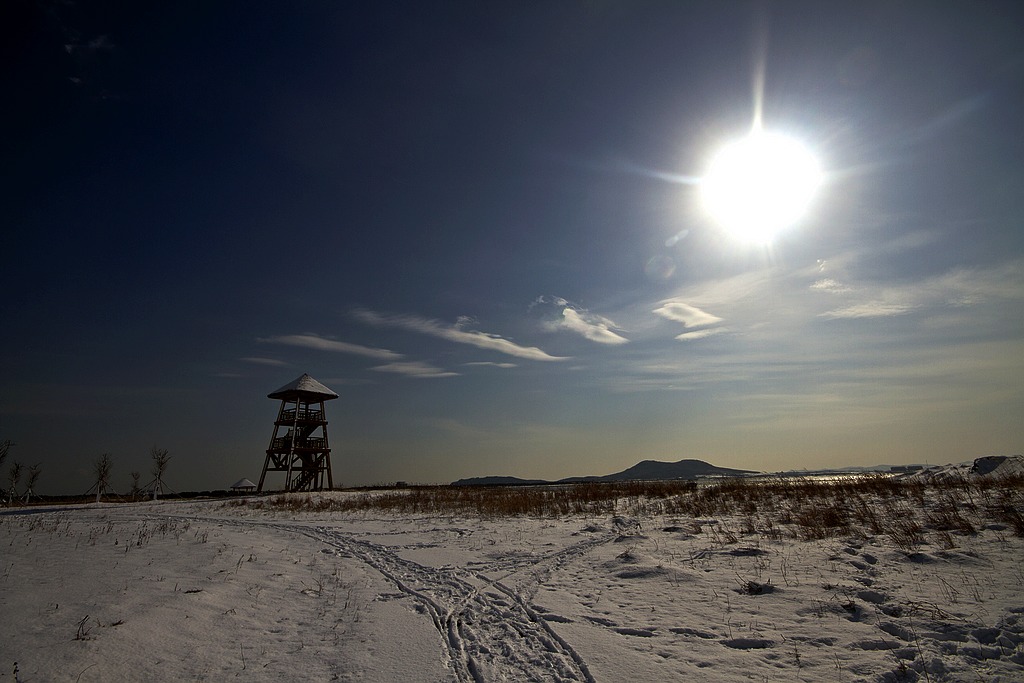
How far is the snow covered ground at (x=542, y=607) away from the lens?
13.9 ft

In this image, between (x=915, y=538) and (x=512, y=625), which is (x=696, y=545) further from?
(x=512, y=625)

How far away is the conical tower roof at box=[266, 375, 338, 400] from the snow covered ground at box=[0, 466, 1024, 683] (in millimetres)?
28089

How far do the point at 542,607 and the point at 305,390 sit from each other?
36634 millimetres

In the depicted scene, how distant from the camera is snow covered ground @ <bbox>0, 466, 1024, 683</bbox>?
425cm

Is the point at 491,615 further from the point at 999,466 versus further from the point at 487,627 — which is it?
the point at 999,466

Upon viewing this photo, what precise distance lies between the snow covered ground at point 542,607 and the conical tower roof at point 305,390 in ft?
92.2

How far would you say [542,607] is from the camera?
6250 millimetres

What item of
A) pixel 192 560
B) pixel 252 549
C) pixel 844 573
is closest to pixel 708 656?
pixel 844 573

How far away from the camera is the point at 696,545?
962cm

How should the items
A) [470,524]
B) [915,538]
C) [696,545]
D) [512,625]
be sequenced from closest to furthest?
[512,625], [915,538], [696,545], [470,524]

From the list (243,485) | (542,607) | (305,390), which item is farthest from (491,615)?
(243,485)

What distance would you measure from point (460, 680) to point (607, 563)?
529 centimetres

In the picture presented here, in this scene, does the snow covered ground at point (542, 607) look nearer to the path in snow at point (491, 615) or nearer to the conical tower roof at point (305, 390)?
the path in snow at point (491, 615)

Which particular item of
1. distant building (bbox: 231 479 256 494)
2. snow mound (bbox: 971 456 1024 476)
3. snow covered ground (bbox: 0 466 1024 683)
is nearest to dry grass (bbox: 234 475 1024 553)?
snow covered ground (bbox: 0 466 1024 683)
